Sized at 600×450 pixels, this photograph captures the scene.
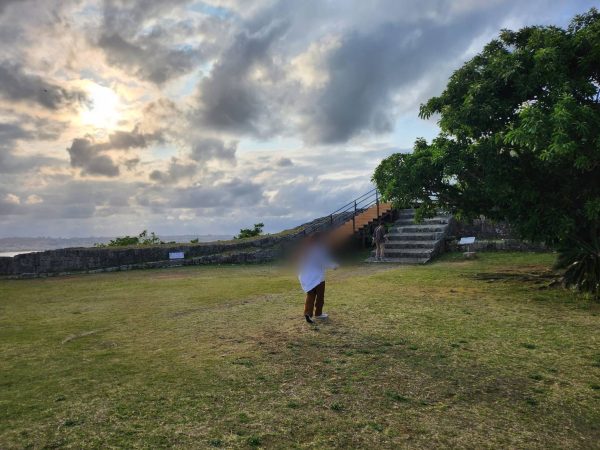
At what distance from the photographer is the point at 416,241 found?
18.9m

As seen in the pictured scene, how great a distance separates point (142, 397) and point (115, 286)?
31.6 feet

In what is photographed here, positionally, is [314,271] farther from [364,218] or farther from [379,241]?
[364,218]

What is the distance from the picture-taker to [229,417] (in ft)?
13.0

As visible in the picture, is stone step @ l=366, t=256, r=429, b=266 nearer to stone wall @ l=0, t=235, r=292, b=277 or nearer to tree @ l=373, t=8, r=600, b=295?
stone wall @ l=0, t=235, r=292, b=277

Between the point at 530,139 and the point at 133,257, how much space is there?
15.9 m

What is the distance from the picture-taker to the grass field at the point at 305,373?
3.73 meters

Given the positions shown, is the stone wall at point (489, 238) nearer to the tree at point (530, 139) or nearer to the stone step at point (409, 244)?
the stone step at point (409, 244)

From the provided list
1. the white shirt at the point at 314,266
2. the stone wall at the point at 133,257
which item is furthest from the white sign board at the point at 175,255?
the white shirt at the point at 314,266

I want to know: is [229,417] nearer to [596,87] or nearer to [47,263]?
[596,87]

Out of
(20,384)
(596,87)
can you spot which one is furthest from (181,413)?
(596,87)

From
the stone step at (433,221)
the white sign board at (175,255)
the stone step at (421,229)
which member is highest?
Result: the stone step at (433,221)

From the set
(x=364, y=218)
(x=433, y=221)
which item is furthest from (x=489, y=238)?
(x=364, y=218)

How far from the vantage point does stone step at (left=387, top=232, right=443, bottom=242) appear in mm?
18656

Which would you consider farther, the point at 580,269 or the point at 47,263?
the point at 47,263
